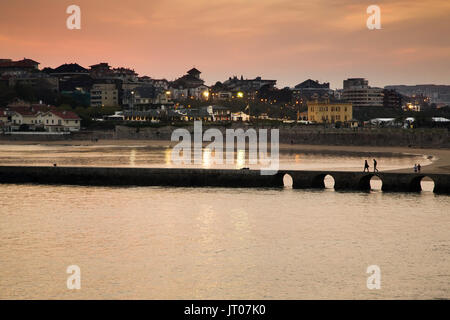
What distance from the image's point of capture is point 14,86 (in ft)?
615

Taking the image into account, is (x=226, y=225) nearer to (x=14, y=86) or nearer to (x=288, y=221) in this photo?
(x=288, y=221)

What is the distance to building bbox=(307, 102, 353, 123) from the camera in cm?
18688

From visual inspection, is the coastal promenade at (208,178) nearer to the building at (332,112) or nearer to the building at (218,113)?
the building at (218,113)

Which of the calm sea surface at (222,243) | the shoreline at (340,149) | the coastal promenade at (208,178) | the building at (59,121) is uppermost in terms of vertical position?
the building at (59,121)

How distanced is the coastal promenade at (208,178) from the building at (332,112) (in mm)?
126069

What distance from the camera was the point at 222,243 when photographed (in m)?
38.7

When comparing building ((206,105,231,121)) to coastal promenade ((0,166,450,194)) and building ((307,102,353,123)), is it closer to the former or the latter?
building ((307,102,353,123))

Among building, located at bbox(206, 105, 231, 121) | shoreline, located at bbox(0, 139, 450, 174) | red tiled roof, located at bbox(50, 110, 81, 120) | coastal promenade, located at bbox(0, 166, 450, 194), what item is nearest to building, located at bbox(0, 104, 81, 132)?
red tiled roof, located at bbox(50, 110, 81, 120)

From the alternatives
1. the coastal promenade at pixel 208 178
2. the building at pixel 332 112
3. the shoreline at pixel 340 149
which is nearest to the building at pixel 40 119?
the shoreline at pixel 340 149

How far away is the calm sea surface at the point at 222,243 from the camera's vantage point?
29703mm

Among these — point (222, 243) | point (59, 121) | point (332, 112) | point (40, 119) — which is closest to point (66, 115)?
point (59, 121)

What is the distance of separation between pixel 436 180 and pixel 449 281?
29.0 meters

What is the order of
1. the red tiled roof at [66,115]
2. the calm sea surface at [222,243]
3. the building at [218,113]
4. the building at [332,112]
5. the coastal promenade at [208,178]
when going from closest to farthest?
the calm sea surface at [222,243]
the coastal promenade at [208,178]
the red tiled roof at [66,115]
the building at [218,113]
the building at [332,112]

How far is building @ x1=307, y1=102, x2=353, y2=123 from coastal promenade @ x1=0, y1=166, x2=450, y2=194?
126069 millimetres
